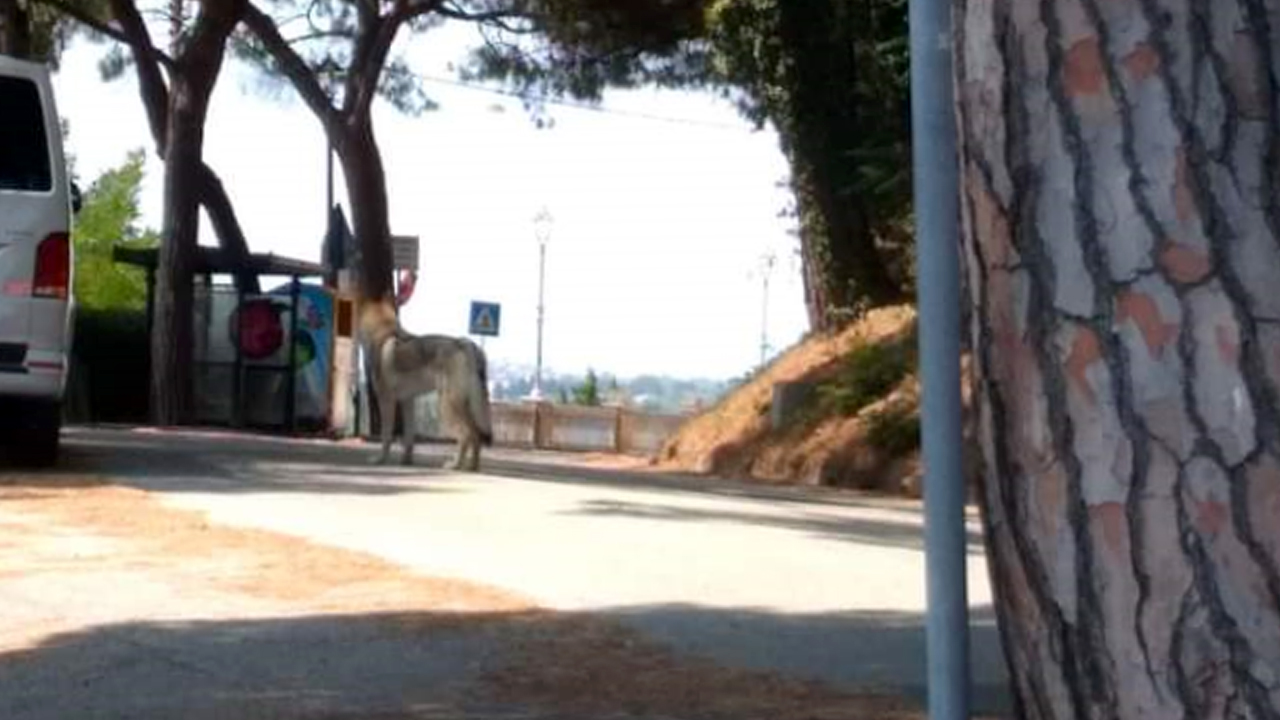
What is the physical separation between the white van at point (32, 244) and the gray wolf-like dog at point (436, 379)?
3.69 m

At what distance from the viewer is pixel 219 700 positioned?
26.2 feet

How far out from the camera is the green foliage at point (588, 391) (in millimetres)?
58231

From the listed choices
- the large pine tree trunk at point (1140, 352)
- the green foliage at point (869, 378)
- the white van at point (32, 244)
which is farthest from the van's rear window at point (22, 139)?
the green foliage at point (869, 378)

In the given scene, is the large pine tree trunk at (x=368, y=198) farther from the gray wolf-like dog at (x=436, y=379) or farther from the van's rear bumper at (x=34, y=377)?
the van's rear bumper at (x=34, y=377)

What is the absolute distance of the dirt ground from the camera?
8133mm

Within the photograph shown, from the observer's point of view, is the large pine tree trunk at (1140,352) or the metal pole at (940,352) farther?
the metal pole at (940,352)

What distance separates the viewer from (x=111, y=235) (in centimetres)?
6412

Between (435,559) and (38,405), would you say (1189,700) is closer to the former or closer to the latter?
(435,559)

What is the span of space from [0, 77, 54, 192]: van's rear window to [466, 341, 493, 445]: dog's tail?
426 centimetres

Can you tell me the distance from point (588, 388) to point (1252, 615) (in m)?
57.3

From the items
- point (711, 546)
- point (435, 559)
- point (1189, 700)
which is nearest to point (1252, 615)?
point (1189, 700)

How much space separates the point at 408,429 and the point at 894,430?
778 cm

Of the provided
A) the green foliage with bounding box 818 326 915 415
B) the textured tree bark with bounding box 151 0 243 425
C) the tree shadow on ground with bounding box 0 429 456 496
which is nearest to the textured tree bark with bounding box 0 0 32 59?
the textured tree bark with bounding box 151 0 243 425

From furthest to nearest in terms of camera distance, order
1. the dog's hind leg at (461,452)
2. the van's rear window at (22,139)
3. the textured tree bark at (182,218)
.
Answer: the textured tree bark at (182,218), the dog's hind leg at (461,452), the van's rear window at (22,139)
